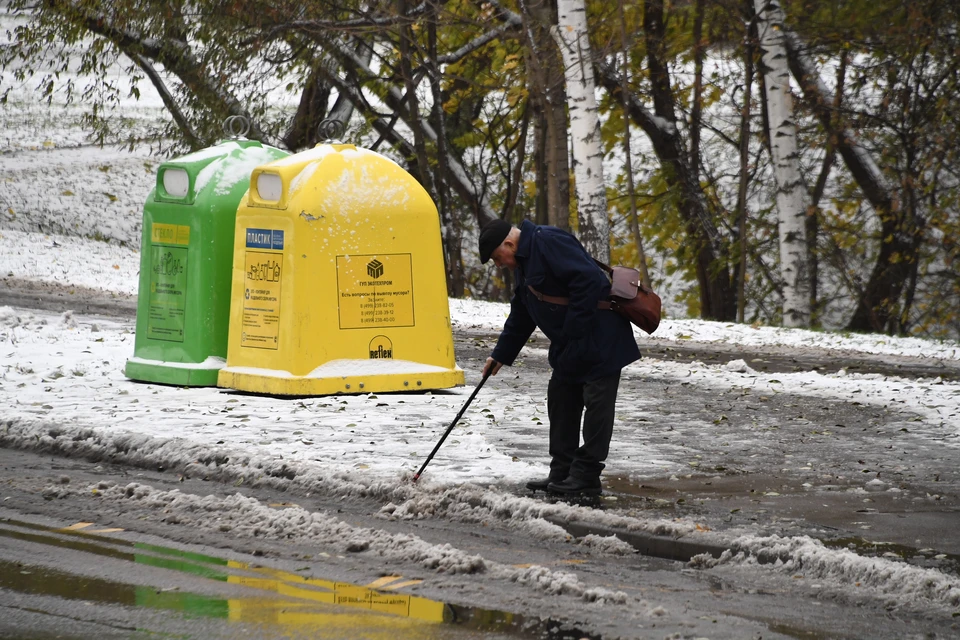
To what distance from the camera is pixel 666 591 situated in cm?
419

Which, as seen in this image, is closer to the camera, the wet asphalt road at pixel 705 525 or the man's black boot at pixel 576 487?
the wet asphalt road at pixel 705 525

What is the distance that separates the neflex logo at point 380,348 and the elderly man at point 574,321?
111 inches

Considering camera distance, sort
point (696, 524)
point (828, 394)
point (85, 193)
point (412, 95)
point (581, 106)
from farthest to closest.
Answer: point (85, 193) < point (412, 95) < point (581, 106) < point (828, 394) < point (696, 524)

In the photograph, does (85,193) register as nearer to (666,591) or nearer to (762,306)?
(762,306)

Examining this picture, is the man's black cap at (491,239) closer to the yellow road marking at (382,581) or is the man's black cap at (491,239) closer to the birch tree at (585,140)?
the yellow road marking at (382,581)

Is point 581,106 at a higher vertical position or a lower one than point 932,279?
higher

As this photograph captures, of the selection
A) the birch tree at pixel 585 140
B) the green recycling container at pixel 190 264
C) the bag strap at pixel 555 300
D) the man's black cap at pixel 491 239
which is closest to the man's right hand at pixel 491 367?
the bag strap at pixel 555 300

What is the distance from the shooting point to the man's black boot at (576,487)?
5672mm

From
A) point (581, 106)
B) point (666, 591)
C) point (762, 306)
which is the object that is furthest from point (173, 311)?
point (762, 306)

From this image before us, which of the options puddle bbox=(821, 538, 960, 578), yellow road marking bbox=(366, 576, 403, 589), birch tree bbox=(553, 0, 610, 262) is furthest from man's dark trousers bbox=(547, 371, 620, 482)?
birch tree bbox=(553, 0, 610, 262)

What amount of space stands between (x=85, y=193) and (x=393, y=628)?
2686 centimetres

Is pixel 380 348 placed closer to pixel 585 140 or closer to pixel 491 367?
pixel 491 367

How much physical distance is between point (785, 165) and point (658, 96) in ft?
15.6

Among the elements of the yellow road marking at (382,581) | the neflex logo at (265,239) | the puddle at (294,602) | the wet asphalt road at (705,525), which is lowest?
the puddle at (294,602)
